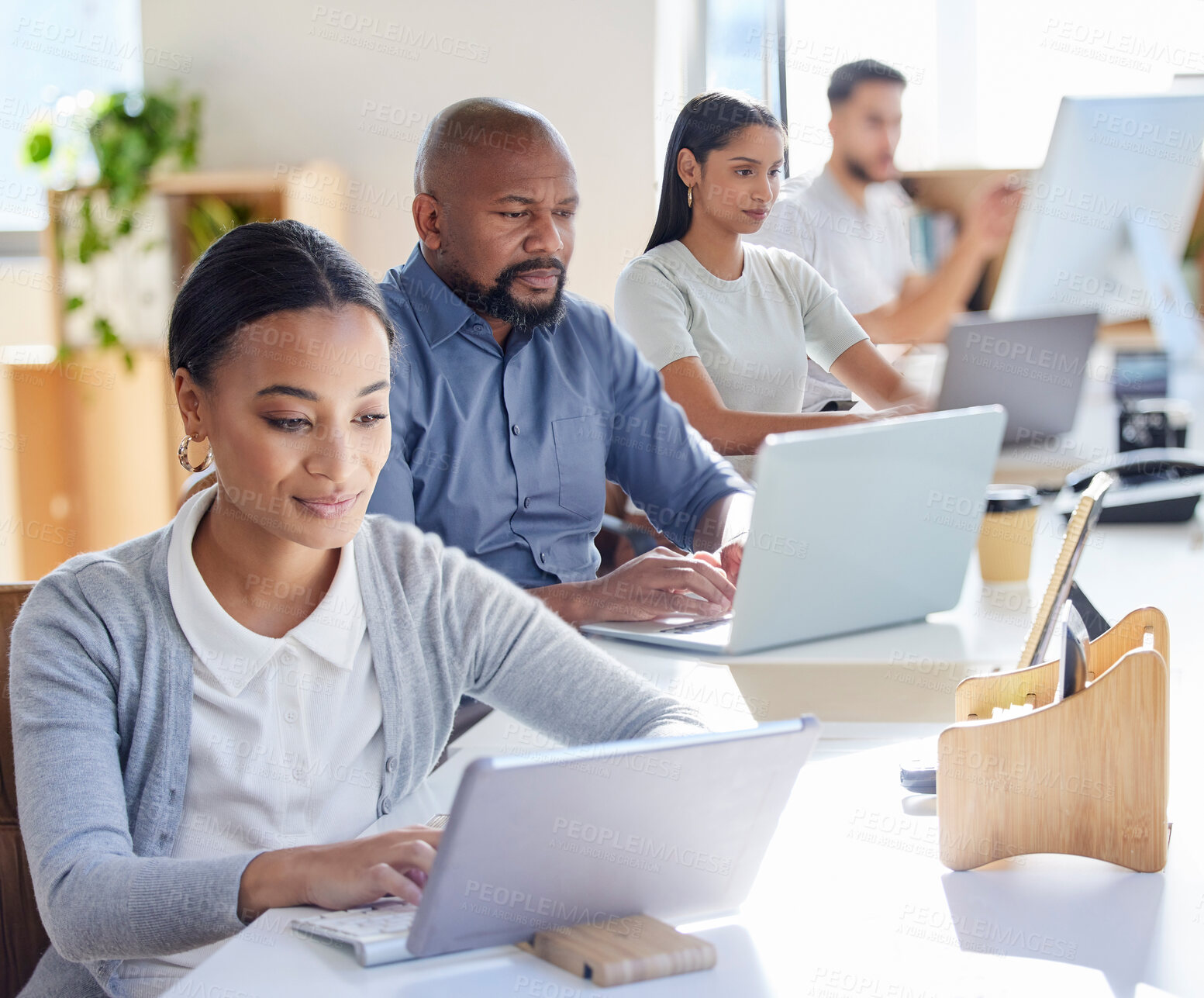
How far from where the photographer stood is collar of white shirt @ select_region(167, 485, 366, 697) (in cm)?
98

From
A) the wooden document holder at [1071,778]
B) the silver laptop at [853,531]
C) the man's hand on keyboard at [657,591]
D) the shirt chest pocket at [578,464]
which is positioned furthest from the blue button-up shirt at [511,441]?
the wooden document holder at [1071,778]

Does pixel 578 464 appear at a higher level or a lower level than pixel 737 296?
lower

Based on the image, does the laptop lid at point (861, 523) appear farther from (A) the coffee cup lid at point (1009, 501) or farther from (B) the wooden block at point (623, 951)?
(B) the wooden block at point (623, 951)

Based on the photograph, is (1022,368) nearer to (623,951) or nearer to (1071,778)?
(1071,778)

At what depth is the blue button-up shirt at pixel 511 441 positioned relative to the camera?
1.62 m

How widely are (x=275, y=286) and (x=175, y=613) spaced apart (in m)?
0.27

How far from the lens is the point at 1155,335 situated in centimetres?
188

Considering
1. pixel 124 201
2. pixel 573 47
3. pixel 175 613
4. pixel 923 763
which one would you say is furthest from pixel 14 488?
pixel 923 763

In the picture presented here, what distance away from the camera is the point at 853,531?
1.35 m

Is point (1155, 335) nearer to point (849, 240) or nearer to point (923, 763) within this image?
point (849, 240)

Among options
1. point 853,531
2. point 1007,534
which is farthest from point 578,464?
point 1007,534

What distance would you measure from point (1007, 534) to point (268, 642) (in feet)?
3.44

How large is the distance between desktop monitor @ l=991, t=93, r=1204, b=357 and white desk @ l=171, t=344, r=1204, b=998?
0.51m

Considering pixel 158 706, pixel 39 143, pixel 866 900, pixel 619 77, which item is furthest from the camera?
pixel 39 143
